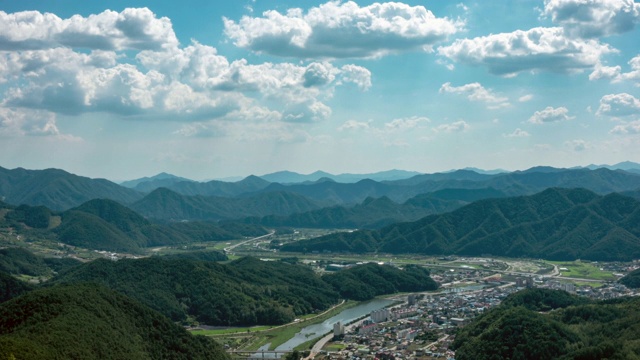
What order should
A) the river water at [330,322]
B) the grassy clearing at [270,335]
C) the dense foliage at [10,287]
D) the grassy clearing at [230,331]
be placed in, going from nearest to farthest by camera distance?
the grassy clearing at [270,335] → the river water at [330,322] → the grassy clearing at [230,331] → the dense foliage at [10,287]

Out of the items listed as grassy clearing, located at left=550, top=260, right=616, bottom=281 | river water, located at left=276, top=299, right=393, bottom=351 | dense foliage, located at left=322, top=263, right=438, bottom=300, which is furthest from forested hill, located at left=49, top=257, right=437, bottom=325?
grassy clearing, located at left=550, top=260, right=616, bottom=281

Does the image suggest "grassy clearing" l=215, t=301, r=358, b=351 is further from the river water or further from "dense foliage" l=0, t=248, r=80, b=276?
"dense foliage" l=0, t=248, r=80, b=276

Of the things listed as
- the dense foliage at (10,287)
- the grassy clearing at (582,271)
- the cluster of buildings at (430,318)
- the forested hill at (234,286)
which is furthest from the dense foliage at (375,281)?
the dense foliage at (10,287)

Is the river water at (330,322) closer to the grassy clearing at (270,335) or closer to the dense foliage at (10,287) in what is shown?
the grassy clearing at (270,335)

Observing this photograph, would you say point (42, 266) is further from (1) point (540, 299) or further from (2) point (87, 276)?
(1) point (540, 299)

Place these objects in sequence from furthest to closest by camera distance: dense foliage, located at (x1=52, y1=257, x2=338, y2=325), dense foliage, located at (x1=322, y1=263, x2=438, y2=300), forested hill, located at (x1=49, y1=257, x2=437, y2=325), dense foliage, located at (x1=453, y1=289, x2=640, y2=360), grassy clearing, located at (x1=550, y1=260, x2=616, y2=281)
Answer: grassy clearing, located at (x1=550, y1=260, x2=616, y2=281) → dense foliage, located at (x1=322, y1=263, x2=438, y2=300) → forested hill, located at (x1=49, y1=257, x2=437, y2=325) → dense foliage, located at (x1=52, y1=257, x2=338, y2=325) → dense foliage, located at (x1=453, y1=289, x2=640, y2=360)

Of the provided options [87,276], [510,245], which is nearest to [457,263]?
[510,245]

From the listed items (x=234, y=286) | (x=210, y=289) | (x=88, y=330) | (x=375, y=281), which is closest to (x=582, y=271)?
(x=375, y=281)
